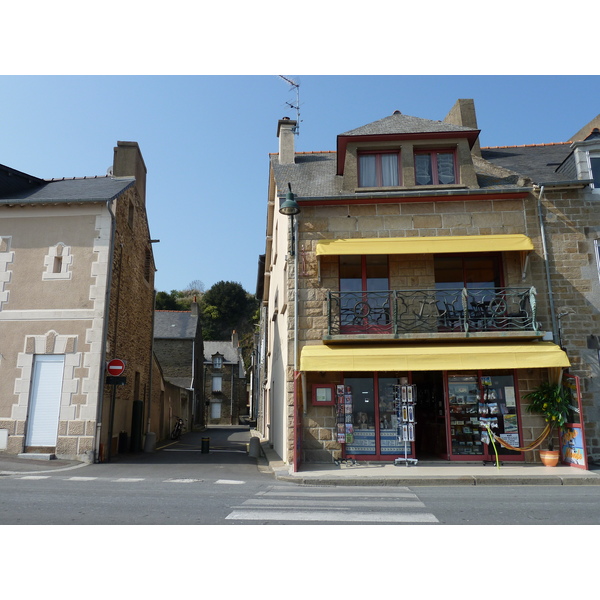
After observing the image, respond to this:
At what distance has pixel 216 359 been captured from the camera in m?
47.8

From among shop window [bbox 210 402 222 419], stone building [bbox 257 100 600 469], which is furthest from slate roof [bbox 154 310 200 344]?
stone building [bbox 257 100 600 469]

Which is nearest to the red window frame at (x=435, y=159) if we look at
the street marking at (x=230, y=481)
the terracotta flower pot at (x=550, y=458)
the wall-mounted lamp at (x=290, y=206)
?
the wall-mounted lamp at (x=290, y=206)

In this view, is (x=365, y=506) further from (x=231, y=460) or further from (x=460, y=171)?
(x=460, y=171)

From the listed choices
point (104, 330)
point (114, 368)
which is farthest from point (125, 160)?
point (114, 368)

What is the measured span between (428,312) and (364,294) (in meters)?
1.49

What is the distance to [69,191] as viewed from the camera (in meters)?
14.9

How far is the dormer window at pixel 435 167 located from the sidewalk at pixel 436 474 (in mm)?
6684

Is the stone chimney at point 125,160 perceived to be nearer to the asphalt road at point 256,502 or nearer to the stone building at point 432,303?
the stone building at point 432,303

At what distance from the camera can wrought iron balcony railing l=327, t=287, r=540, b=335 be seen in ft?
37.8

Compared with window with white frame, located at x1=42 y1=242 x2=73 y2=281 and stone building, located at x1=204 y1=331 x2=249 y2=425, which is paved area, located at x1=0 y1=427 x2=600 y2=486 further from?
stone building, located at x1=204 y1=331 x2=249 y2=425

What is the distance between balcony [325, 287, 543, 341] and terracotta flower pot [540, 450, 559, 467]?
2.60 meters

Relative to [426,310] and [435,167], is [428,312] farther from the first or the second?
[435,167]

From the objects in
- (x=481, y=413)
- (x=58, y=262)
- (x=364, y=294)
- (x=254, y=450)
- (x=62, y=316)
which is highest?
(x=58, y=262)

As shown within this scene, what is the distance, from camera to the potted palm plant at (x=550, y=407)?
35.5 feet
